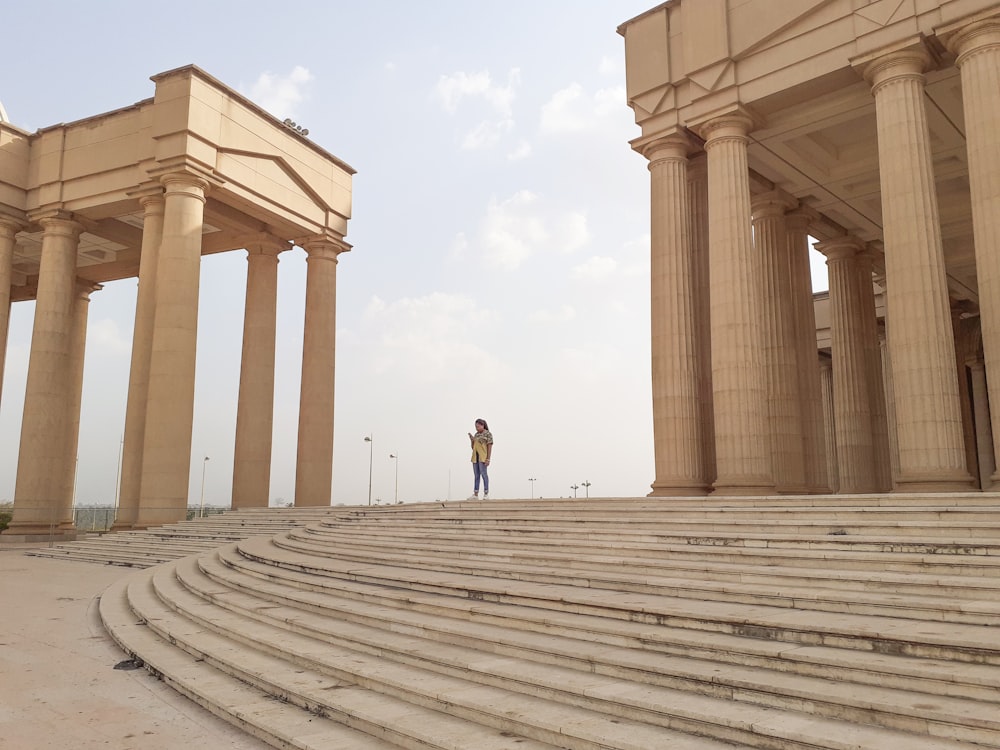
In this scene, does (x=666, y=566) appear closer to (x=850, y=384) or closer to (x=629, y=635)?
(x=629, y=635)

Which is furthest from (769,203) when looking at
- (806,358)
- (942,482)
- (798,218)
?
(942,482)

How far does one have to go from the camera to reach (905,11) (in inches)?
690

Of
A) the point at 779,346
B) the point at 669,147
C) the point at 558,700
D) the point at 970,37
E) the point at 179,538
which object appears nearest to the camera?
the point at 558,700

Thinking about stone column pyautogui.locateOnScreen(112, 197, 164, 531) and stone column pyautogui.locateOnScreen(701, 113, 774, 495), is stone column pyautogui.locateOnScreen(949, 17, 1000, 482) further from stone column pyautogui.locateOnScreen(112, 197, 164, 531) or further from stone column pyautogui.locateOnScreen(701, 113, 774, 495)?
stone column pyautogui.locateOnScreen(112, 197, 164, 531)

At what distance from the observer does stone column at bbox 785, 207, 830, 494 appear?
79.3 feet

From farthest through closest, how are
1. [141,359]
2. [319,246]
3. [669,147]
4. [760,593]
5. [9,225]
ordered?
1. [319,246]
2. [9,225]
3. [141,359]
4. [669,147]
5. [760,593]

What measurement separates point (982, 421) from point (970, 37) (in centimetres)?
2718

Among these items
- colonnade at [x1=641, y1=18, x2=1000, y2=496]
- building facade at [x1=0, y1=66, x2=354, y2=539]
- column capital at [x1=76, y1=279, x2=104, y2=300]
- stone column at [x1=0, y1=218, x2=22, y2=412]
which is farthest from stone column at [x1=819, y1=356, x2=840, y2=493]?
column capital at [x1=76, y1=279, x2=104, y2=300]

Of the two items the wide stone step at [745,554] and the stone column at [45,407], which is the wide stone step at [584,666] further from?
the stone column at [45,407]

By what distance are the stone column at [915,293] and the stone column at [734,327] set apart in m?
3.32

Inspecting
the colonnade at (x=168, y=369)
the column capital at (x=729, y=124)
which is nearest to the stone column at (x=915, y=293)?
the column capital at (x=729, y=124)

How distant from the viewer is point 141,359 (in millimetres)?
28875

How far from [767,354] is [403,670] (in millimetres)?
19258

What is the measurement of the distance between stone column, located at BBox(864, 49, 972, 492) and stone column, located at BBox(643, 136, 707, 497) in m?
5.17
